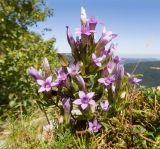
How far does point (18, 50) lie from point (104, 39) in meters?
10.3

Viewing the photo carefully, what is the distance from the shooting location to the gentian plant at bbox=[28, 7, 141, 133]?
2.83 metres

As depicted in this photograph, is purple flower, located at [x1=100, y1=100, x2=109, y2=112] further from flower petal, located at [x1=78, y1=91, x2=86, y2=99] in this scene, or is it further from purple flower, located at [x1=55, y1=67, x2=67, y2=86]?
purple flower, located at [x1=55, y1=67, x2=67, y2=86]

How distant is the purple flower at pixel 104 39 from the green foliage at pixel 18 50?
7.28 metres

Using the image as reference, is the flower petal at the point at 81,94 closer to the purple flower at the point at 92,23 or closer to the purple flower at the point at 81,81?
the purple flower at the point at 81,81

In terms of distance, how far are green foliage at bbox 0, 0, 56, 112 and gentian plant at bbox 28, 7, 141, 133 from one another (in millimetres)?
7266

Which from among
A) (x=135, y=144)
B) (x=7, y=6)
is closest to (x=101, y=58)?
(x=135, y=144)

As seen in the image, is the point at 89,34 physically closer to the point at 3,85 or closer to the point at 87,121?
the point at 87,121

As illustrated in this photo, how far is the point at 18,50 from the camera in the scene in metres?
13.0

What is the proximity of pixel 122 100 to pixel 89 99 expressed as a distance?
0.25 metres

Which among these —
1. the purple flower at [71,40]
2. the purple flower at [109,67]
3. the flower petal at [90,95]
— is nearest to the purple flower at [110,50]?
the purple flower at [109,67]

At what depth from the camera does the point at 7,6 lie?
561 inches

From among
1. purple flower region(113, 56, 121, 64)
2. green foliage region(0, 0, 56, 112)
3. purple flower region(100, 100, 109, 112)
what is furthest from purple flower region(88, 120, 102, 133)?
green foliage region(0, 0, 56, 112)

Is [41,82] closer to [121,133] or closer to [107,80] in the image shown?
[107,80]

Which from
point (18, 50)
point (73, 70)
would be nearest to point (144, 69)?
point (73, 70)
